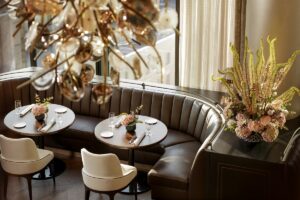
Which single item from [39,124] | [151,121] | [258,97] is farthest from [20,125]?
[258,97]

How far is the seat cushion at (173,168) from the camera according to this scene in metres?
5.07

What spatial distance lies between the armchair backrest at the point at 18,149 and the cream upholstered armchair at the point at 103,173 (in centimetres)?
69

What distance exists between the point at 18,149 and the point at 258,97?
2.56 metres

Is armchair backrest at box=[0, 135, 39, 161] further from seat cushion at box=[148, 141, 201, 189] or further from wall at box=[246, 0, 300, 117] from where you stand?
wall at box=[246, 0, 300, 117]

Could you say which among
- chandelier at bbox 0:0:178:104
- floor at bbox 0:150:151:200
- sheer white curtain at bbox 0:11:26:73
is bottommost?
floor at bbox 0:150:151:200

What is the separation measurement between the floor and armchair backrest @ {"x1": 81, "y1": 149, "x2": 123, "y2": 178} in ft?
2.38

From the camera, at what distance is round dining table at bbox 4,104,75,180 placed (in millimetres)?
5469

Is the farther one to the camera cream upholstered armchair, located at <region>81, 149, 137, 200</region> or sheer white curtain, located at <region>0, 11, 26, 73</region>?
sheer white curtain, located at <region>0, 11, 26, 73</region>

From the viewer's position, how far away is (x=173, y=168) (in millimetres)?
5207

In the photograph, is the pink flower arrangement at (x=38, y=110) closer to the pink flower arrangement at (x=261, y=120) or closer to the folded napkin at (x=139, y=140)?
the folded napkin at (x=139, y=140)

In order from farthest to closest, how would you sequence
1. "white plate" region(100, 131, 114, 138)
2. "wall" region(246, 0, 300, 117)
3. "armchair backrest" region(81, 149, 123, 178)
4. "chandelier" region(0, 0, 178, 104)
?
"white plate" region(100, 131, 114, 138)
"wall" region(246, 0, 300, 117)
"armchair backrest" region(81, 149, 123, 178)
"chandelier" region(0, 0, 178, 104)

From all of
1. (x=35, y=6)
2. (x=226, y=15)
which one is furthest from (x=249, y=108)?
(x=35, y=6)

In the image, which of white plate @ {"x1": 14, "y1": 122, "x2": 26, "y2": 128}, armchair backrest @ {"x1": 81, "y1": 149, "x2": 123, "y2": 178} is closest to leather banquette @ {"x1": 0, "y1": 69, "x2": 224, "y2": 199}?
armchair backrest @ {"x1": 81, "y1": 149, "x2": 123, "y2": 178}

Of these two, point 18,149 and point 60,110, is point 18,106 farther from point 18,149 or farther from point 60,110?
point 18,149
